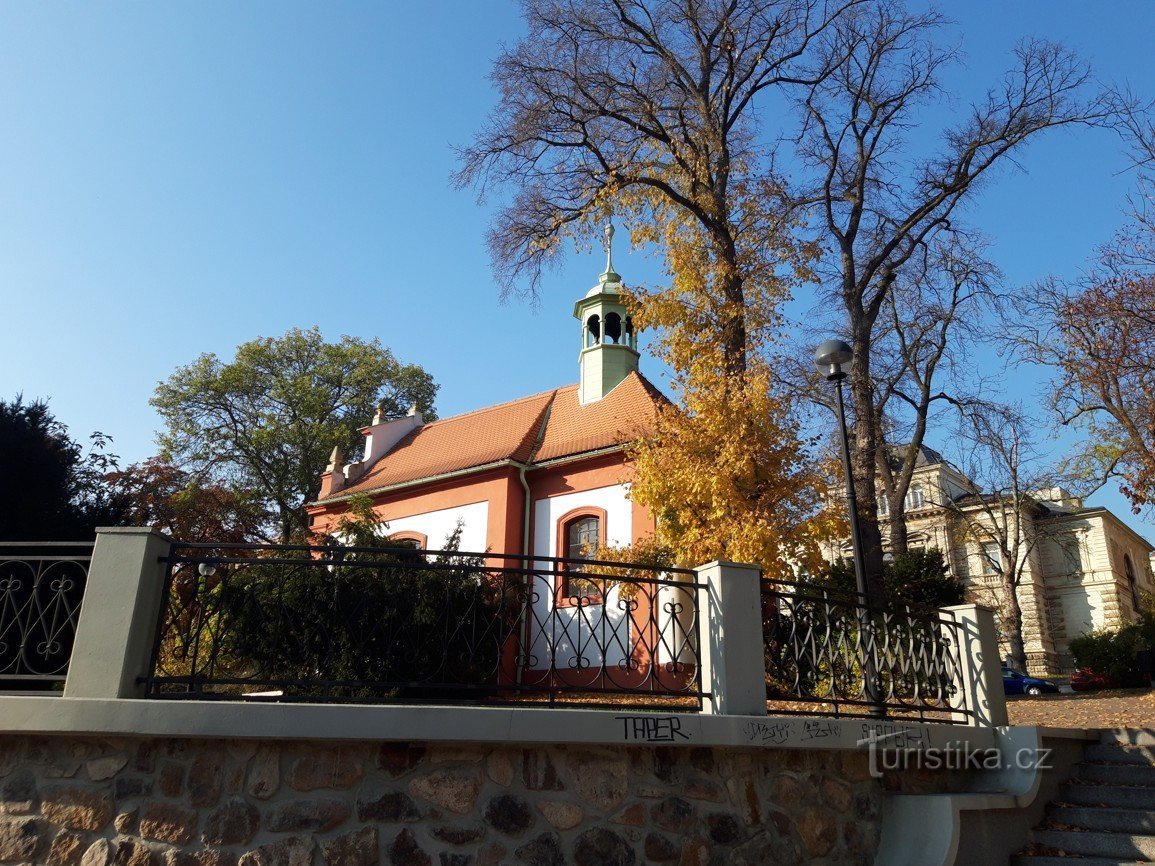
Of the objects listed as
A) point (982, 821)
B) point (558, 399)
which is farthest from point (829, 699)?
point (558, 399)

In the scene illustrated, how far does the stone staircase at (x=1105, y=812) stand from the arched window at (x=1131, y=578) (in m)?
44.7

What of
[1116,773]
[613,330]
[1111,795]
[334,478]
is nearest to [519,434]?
[613,330]

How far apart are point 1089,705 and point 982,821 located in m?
9.87

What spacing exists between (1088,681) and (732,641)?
17788 mm

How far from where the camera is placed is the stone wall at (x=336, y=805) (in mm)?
4688

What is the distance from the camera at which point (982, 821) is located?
6258 mm

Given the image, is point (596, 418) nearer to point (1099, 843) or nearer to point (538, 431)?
point (538, 431)

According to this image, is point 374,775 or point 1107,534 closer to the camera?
point 374,775

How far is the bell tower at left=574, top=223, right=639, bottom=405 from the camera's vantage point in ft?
81.2

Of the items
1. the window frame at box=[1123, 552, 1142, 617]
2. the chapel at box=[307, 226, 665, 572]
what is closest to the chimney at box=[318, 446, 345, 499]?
the chapel at box=[307, 226, 665, 572]

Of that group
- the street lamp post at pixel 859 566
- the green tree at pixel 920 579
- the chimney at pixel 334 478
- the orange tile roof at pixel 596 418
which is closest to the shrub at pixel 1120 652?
the green tree at pixel 920 579

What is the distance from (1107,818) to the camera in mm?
6684

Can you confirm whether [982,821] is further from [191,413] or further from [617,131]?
[191,413]

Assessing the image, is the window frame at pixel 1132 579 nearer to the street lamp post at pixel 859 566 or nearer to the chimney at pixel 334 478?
the chimney at pixel 334 478
